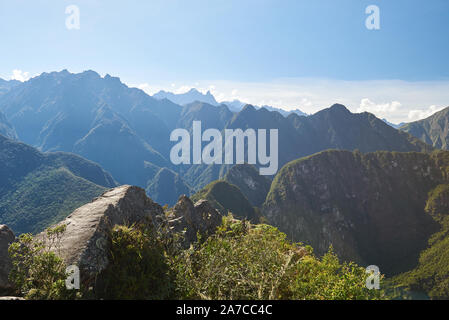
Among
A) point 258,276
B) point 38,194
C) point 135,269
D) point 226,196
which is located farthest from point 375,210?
point 38,194

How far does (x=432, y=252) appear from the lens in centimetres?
14550

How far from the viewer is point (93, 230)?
5.76 metres

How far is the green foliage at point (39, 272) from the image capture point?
14.2 feet

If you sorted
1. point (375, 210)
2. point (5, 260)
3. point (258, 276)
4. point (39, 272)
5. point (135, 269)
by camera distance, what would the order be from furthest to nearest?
point (375, 210) < point (5, 260) < point (135, 269) < point (258, 276) < point (39, 272)

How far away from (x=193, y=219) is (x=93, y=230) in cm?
576

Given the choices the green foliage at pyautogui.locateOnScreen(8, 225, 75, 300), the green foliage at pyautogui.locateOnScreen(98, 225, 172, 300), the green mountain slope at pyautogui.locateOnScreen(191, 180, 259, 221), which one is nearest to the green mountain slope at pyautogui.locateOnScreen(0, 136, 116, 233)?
the green mountain slope at pyautogui.locateOnScreen(191, 180, 259, 221)

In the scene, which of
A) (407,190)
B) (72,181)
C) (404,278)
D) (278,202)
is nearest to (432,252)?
(404,278)

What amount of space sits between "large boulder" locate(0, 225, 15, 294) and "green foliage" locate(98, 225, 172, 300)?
6.62 ft

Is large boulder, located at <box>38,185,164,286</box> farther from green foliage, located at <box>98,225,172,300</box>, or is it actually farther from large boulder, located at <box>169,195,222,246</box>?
large boulder, located at <box>169,195,222,246</box>

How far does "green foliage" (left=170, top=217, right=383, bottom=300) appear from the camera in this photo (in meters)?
4.77

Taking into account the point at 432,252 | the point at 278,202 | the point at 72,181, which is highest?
the point at 72,181

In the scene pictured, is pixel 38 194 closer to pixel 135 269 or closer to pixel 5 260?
pixel 5 260
